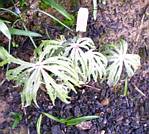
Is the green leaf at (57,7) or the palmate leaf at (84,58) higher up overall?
the green leaf at (57,7)

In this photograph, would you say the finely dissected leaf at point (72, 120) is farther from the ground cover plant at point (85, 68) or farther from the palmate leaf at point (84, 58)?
the palmate leaf at point (84, 58)

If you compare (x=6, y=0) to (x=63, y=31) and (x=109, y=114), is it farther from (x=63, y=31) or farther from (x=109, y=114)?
(x=109, y=114)

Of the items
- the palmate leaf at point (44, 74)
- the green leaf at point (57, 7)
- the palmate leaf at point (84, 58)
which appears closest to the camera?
the palmate leaf at point (44, 74)

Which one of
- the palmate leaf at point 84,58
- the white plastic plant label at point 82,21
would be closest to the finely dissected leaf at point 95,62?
the palmate leaf at point 84,58

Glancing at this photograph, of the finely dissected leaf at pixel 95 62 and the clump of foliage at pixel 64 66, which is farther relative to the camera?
the finely dissected leaf at pixel 95 62

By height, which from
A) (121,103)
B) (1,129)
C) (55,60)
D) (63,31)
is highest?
(63,31)

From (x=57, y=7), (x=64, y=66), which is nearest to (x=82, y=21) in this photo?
(x=57, y=7)

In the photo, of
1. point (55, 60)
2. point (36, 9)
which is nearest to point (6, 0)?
point (36, 9)

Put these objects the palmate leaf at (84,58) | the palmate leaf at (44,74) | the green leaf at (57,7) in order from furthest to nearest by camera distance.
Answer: the green leaf at (57,7), the palmate leaf at (84,58), the palmate leaf at (44,74)
